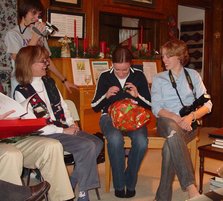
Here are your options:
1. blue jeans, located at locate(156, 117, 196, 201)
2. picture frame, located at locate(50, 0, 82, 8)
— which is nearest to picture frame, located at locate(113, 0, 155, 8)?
picture frame, located at locate(50, 0, 82, 8)

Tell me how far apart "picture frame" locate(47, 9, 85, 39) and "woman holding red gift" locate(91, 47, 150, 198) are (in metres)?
1.36

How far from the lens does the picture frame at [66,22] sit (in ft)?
12.6

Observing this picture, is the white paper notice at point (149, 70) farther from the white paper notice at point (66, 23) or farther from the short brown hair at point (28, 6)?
the short brown hair at point (28, 6)

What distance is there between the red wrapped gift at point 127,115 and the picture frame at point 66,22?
1.67 metres

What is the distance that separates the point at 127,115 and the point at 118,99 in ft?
0.98

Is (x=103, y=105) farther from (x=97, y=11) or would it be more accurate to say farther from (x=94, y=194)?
(x=97, y=11)

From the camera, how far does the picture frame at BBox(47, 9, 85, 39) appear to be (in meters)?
3.86

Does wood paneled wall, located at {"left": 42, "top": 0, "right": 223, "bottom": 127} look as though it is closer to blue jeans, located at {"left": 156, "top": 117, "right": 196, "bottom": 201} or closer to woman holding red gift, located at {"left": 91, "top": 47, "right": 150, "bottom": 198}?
woman holding red gift, located at {"left": 91, "top": 47, "right": 150, "bottom": 198}

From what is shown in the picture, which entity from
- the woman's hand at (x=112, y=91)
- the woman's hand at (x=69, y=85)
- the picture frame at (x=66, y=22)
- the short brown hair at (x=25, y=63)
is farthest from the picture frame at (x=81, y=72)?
the short brown hair at (x=25, y=63)

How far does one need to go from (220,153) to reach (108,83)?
3.27ft

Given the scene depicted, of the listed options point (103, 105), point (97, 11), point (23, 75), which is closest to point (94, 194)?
point (103, 105)

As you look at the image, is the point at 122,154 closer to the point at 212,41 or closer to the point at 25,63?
the point at 25,63

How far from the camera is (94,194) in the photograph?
2701mm

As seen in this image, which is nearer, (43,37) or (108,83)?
(108,83)
